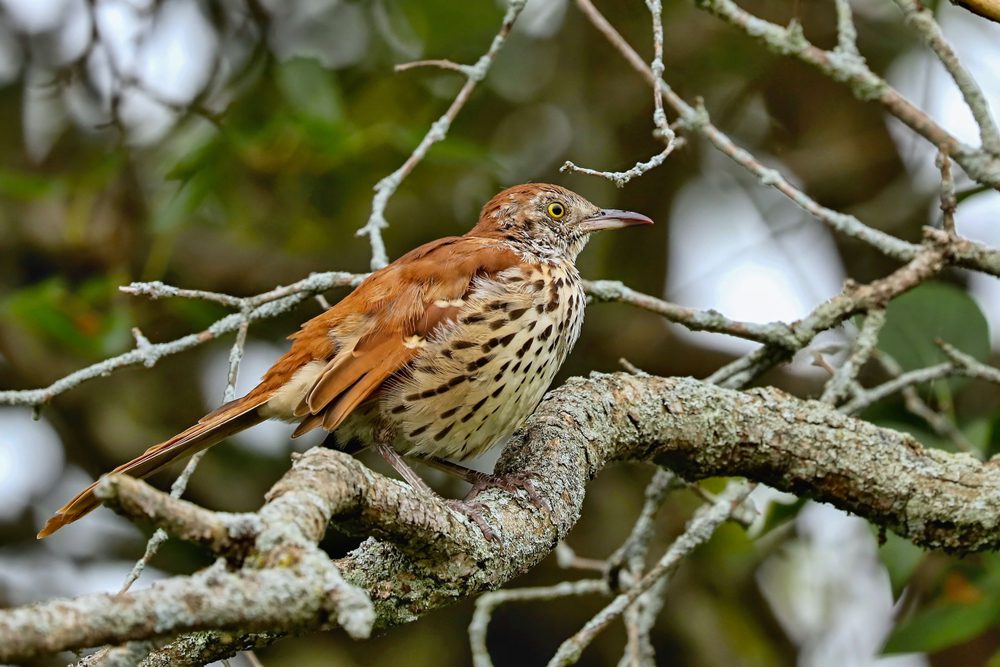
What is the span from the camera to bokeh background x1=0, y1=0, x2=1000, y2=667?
5.42 metres

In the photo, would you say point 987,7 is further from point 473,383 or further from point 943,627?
point 943,627

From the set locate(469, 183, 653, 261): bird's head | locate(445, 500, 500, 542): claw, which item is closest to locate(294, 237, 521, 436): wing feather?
locate(469, 183, 653, 261): bird's head

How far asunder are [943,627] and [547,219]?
1947 mm

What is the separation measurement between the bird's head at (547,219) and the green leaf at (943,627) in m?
1.67

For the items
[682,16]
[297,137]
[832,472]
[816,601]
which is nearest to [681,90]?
[682,16]

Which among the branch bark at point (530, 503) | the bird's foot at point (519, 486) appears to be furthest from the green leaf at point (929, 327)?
the bird's foot at point (519, 486)

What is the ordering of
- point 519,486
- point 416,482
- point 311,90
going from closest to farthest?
point 519,486, point 416,482, point 311,90

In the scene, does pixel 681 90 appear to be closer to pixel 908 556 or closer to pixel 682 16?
pixel 682 16

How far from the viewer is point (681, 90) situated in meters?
6.46

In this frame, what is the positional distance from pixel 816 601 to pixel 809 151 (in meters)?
2.33

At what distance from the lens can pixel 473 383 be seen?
356 centimetres

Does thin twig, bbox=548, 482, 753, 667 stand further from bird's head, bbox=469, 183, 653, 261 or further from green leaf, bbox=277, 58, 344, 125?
green leaf, bbox=277, 58, 344, 125

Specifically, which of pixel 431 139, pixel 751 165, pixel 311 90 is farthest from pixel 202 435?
pixel 311 90

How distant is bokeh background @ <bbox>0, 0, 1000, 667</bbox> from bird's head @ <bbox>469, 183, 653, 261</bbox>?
509 millimetres
